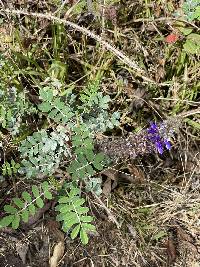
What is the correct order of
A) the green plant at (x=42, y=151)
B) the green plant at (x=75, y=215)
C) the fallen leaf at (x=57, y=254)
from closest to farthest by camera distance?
1. the green plant at (x=75, y=215)
2. the green plant at (x=42, y=151)
3. the fallen leaf at (x=57, y=254)

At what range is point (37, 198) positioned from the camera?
2.15 metres

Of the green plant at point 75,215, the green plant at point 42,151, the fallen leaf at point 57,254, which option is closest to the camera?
the green plant at point 75,215

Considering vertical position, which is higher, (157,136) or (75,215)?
(157,136)

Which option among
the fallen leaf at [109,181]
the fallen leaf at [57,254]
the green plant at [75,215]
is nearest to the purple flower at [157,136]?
the fallen leaf at [109,181]

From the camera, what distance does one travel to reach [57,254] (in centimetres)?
247

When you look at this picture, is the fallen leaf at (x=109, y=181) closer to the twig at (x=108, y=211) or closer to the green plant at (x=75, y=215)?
the twig at (x=108, y=211)

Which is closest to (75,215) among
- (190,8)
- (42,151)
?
(42,151)

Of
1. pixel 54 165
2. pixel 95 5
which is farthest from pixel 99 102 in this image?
pixel 95 5

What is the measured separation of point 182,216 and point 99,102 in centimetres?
78

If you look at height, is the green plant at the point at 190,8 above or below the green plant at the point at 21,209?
above

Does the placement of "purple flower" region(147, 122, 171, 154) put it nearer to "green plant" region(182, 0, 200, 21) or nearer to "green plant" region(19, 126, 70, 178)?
"green plant" region(19, 126, 70, 178)

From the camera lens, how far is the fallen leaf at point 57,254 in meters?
2.46

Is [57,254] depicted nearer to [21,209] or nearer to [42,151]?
[21,209]

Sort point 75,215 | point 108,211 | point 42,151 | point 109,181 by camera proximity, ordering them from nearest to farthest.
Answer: point 75,215 < point 42,151 < point 108,211 < point 109,181
